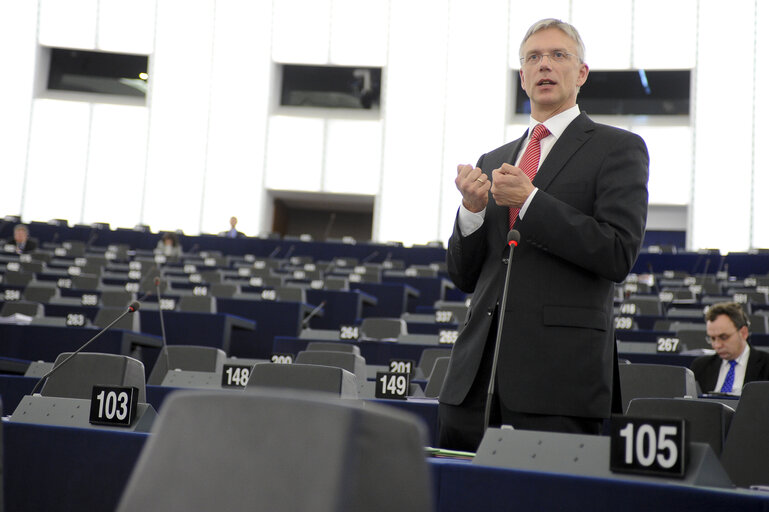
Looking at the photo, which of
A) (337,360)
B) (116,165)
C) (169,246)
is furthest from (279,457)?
(116,165)

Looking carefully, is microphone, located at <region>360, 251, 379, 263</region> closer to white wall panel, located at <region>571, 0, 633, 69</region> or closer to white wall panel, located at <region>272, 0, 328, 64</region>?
white wall panel, located at <region>272, 0, 328, 64</region>

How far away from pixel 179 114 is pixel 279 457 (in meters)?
20.5

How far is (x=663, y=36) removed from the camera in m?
19.6

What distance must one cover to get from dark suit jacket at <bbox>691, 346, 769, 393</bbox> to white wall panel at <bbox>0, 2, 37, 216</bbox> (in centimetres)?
1838

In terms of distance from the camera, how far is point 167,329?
855cm

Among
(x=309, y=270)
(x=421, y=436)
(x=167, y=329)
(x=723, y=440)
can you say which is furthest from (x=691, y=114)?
(x=421, y=436)

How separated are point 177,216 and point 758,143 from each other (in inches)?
478

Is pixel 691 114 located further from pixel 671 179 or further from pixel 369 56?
pixel 369 56

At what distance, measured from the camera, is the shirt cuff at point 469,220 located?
218 cm

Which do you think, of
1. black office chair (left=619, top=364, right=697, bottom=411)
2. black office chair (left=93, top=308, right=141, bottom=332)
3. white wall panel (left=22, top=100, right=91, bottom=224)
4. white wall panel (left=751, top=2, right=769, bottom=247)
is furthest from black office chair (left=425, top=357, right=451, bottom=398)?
white wall panel (left=22, top=100, right=91, bottom=224)

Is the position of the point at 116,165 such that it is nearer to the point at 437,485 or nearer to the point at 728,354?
the point at 728,354

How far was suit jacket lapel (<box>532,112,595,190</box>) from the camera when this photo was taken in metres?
2.21

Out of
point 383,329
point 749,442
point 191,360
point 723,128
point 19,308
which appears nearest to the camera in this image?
point 749,442

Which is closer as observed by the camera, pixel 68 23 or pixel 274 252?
pixel 274 252
